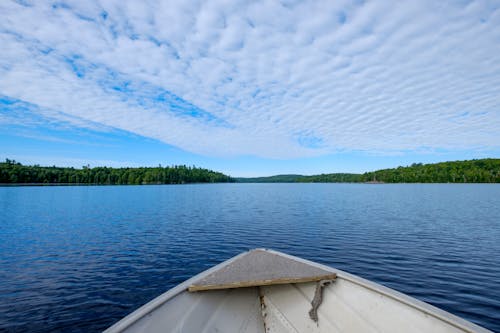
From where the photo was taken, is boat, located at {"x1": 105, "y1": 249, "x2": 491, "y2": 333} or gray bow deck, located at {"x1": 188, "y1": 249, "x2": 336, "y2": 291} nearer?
boat, located at {"x1": 105, "y1": 249, "x2": 491, "y2": 333}

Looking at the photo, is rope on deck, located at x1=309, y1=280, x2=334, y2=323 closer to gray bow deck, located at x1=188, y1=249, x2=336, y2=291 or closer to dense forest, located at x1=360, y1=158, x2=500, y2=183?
gray bow deck, located at x1=188, y1=249, x2=336, y2=291

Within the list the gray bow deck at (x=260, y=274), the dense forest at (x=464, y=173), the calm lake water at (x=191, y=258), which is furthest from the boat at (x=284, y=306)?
the dense forest at (x=464, y=173)

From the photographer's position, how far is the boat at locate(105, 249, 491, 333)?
4.14 metres

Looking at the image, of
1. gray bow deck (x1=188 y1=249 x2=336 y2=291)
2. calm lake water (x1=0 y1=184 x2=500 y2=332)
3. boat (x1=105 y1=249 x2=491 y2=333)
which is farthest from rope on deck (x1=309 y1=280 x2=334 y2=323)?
calm lake water (x1=0 y1=184 x2=500 y2=332)

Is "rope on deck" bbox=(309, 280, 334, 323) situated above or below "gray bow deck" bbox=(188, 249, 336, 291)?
below

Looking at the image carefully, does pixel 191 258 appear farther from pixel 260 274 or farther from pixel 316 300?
pixel 316 300

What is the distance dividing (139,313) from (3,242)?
24.2m

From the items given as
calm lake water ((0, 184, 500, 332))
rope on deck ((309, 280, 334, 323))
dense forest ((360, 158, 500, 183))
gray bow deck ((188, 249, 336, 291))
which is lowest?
calm lake water ((0, 184, 500, 332))

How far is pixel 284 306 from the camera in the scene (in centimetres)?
582

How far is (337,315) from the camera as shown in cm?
513

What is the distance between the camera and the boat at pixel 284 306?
4137 millimetres

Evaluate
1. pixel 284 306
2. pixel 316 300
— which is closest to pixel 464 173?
pixel 316 300

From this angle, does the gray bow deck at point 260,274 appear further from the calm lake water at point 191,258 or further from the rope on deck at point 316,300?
the calm lake water at point 191,258

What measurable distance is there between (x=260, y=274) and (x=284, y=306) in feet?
2.96
